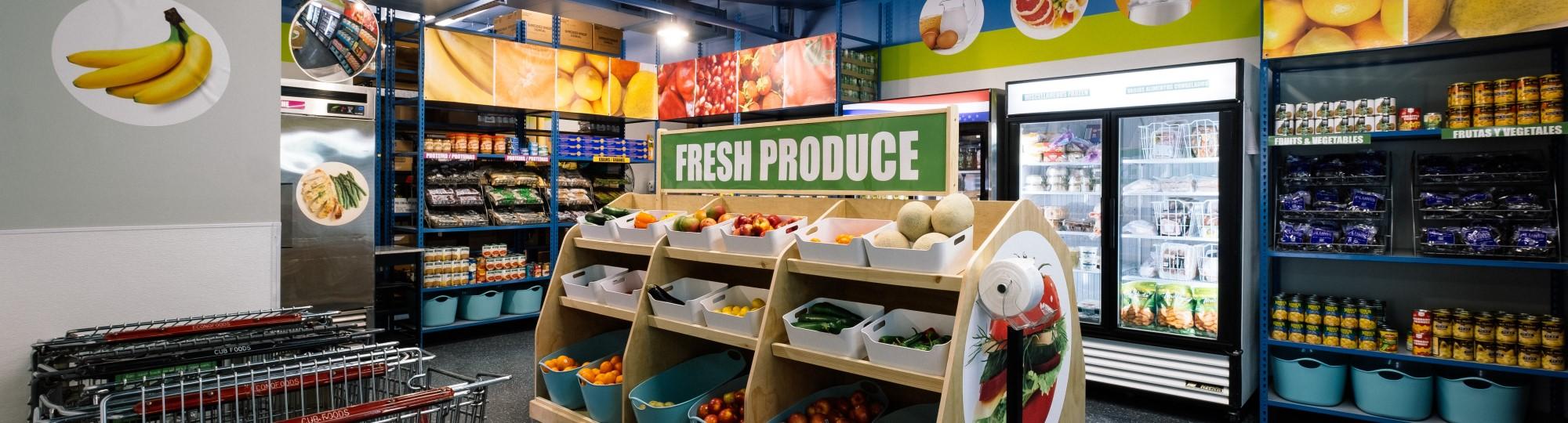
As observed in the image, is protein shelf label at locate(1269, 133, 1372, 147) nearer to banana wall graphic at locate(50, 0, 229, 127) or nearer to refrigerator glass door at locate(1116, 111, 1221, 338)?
refrigerator glass door at locate(1116, 111, 1221, 338)

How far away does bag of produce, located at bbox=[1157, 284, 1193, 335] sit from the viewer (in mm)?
4602

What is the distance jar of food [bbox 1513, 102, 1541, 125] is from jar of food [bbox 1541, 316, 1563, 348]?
93cm

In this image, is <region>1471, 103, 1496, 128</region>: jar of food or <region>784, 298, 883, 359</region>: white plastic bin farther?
<region>1471, 103, 1496, 128</region>: jar of food

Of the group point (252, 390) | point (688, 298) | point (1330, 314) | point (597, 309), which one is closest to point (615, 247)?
point (597, 309)

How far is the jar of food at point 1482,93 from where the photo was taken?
12.3 ft

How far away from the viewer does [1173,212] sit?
15.6 ft

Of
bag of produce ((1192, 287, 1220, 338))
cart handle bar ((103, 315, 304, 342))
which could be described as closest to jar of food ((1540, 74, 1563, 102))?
bag of produce ((1192, 287, 1220, 338))

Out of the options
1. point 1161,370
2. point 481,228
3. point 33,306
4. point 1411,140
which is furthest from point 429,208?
point 1411,140

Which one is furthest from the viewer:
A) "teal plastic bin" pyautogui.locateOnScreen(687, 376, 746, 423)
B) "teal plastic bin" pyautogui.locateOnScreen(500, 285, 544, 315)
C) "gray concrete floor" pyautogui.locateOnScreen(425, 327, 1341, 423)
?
"teal plastic bin" pyautogui.locateOnScreen(500, 285, 544, 315)

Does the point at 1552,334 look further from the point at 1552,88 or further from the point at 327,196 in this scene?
the point at 327,196

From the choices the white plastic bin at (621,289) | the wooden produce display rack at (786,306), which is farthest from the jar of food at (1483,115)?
the white plastic bin at (621,289)

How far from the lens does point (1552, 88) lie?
3.57m

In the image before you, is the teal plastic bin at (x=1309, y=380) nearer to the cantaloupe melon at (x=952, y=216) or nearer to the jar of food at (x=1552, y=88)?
the jar of food at (x=1552, y=88)

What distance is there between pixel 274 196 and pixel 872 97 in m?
5.06
